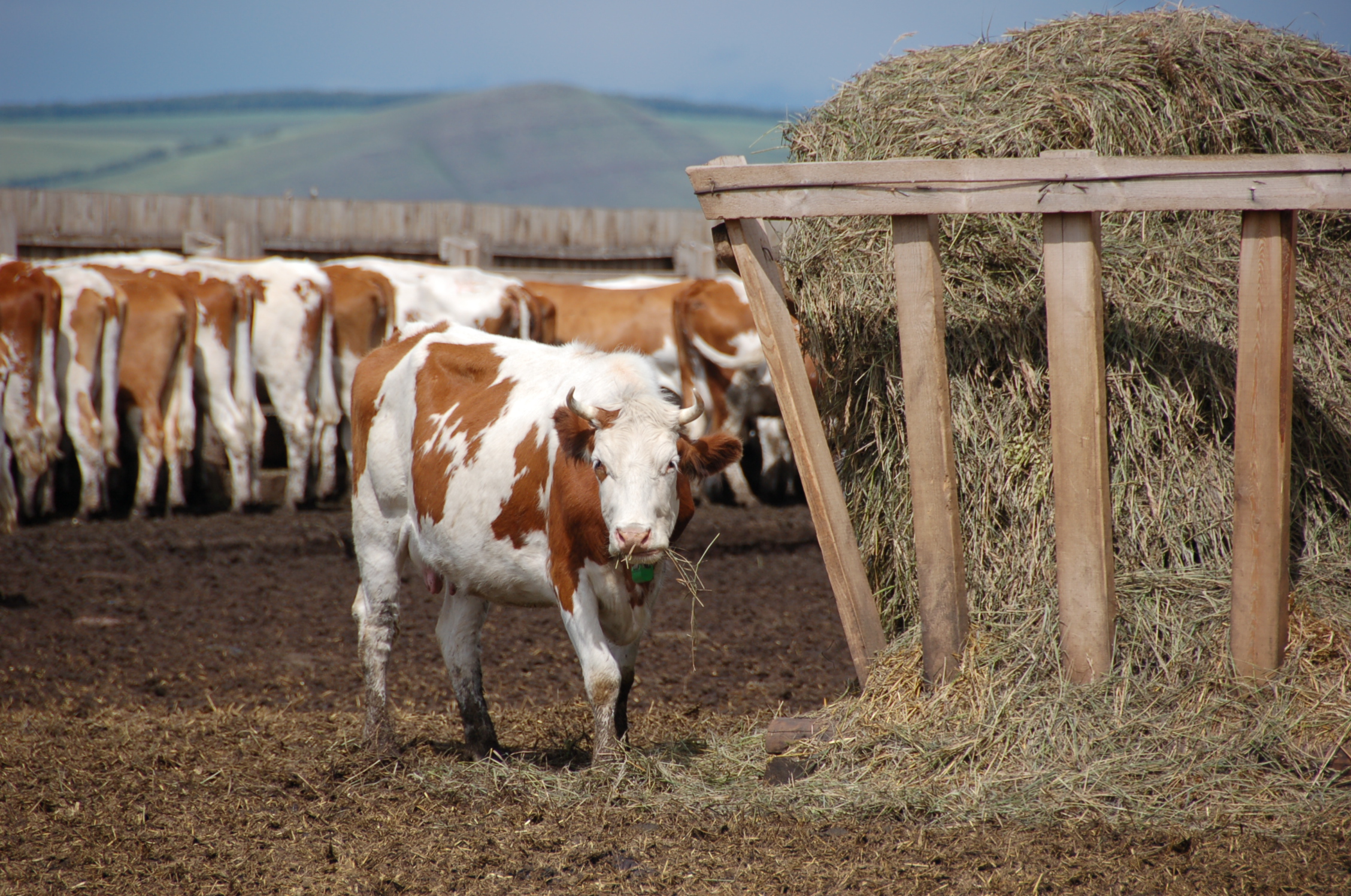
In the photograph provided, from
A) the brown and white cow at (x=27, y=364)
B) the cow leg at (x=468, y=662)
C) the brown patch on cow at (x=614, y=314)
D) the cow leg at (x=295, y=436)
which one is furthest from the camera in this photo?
the brown patch on cow at (x=614, y=314)

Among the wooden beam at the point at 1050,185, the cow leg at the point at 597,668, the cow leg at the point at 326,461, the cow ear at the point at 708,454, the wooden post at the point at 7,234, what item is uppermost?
the wooden post at the point at 7,234

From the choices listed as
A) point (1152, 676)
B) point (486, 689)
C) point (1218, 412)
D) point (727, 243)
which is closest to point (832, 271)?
point (727, 243)

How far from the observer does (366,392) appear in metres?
5.38

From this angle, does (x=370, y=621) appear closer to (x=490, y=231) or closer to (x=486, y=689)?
(x=486, y=689)

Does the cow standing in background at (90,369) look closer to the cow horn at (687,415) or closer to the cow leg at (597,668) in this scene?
the cow leg at (597,668)

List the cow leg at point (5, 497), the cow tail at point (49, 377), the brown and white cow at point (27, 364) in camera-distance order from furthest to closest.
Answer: the cow tail at point (49, 377)
the brown and white cow at point (27, 364)
the cow leg at point (5, 497)

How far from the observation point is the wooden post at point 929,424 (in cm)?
395

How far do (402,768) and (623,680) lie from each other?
39.3 inches

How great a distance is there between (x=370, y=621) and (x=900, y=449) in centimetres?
243

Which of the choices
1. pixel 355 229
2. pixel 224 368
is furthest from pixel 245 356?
pixel 355 229

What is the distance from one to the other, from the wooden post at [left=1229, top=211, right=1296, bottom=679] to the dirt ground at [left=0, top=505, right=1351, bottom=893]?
0.84 m

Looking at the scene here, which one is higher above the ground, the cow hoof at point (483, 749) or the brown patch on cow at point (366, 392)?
the brown patch on cow at point (366, 392)

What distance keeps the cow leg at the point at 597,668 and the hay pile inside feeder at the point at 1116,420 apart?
95cm

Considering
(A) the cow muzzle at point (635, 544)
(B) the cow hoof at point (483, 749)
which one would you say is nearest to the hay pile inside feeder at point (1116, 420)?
(A) the cow muzzle at point (635, 544)
